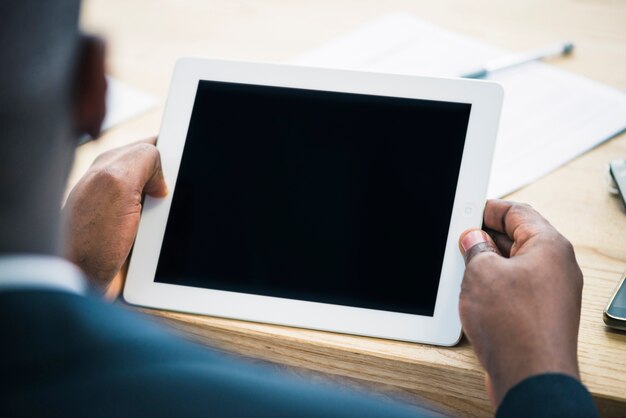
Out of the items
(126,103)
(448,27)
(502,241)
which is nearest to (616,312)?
(502,241)

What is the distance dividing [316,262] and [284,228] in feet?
0.18

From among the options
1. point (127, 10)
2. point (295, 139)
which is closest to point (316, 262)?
point (295, 139)

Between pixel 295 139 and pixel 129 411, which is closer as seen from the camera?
pixel 129 411

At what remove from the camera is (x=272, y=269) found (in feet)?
2.38

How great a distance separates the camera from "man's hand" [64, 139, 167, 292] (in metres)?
0.76

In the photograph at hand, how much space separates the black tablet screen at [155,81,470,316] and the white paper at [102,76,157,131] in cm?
24

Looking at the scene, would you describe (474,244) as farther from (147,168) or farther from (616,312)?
(147,168)

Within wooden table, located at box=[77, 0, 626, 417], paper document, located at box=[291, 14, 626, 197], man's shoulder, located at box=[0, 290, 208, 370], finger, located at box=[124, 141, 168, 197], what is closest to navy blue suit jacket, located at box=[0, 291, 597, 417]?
man's shoulder, located at box=[0, 290, 208, 370]

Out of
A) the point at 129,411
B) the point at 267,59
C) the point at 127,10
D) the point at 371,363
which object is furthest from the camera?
the point at 127,10

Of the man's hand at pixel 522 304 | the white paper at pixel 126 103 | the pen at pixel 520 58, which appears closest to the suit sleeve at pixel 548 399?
the man's hand at pixel 522 304

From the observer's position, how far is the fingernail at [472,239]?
26.8 inches

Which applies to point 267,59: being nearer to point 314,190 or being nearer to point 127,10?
point 127,10

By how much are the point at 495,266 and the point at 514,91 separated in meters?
0.44

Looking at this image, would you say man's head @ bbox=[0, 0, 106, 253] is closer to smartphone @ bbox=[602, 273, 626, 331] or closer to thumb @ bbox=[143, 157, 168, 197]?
thumb @ bbox=[143, 157, 168, 197]
